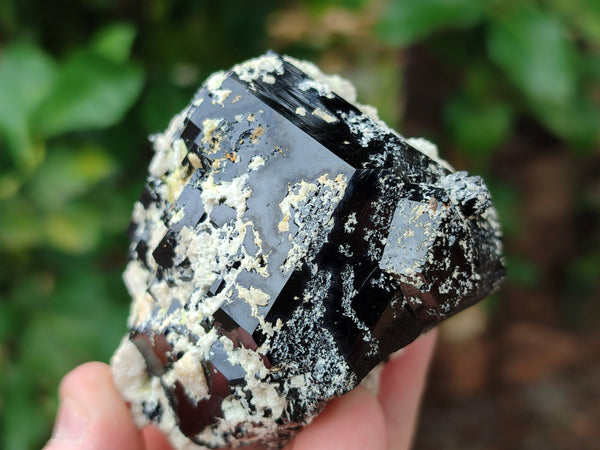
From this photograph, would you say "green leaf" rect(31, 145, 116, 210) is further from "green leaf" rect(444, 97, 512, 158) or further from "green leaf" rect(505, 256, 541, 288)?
"green leaf" rect(505, 256, 541, 288)

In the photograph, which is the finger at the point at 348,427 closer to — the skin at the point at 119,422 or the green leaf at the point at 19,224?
the skin at the point at 119,422

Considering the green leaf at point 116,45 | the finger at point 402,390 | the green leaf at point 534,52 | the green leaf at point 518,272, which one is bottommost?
the green leaf at point 518,272

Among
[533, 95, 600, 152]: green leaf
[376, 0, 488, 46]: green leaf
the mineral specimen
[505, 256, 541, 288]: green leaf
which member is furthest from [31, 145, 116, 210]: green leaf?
[505, 256, 541, 288]: green leaf

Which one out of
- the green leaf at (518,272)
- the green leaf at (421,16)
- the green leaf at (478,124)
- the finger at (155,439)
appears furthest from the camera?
the green leaf at (518,272)

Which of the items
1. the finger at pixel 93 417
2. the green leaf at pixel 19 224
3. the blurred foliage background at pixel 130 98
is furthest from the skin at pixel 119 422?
the green leaf at pixel 19 224

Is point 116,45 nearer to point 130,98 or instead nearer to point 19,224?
point 130,98

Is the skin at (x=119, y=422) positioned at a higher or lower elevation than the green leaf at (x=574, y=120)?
lower

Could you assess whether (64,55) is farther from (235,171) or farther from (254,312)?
(254,312)

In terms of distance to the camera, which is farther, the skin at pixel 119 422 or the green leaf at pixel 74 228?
the green leaf at pixel 74 228
